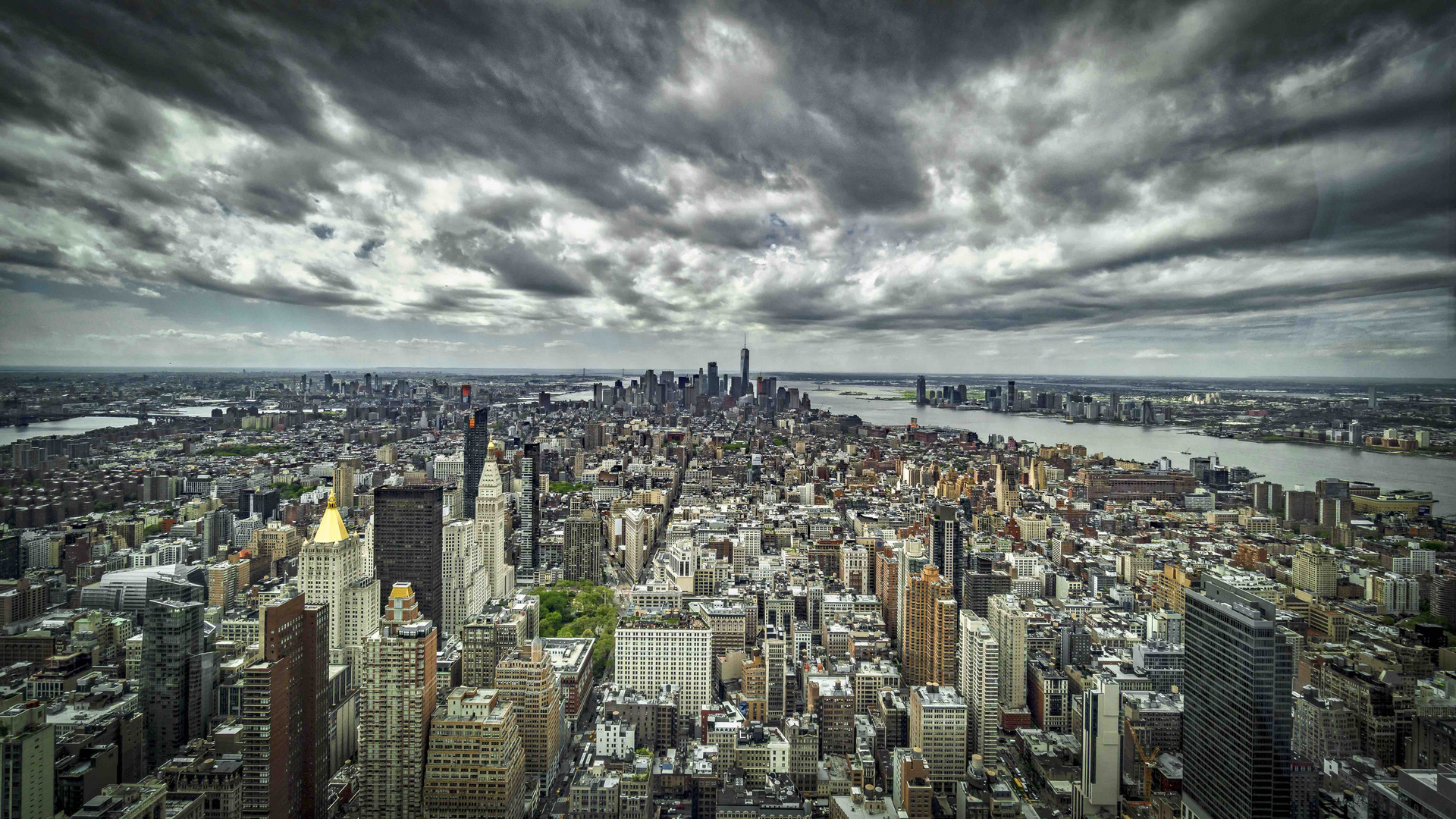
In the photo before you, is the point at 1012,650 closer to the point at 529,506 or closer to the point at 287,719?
the point at 287,719

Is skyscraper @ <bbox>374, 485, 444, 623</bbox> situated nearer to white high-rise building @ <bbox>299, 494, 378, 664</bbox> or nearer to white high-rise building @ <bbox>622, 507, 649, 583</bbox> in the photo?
white high-rise building @ <bbox>299, 494, 378, 664</bbox>

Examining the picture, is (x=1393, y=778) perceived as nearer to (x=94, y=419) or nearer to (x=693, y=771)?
(x=693, y=771)

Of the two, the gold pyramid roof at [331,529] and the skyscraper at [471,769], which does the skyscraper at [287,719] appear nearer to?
the skyscraper at [471,769]

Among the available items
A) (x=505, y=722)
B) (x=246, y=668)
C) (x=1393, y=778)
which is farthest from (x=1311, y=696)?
(x=246, y=668)

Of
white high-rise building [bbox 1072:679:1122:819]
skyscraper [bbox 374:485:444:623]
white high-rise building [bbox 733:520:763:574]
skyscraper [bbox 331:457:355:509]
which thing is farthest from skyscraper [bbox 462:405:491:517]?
white high-rise building [bbox 1072:679:1122:819]

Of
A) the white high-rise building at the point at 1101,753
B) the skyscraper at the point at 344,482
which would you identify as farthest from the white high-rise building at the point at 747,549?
the white high-rise building at the point at 1101,753

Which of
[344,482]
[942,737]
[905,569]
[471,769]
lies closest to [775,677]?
[942,737]
